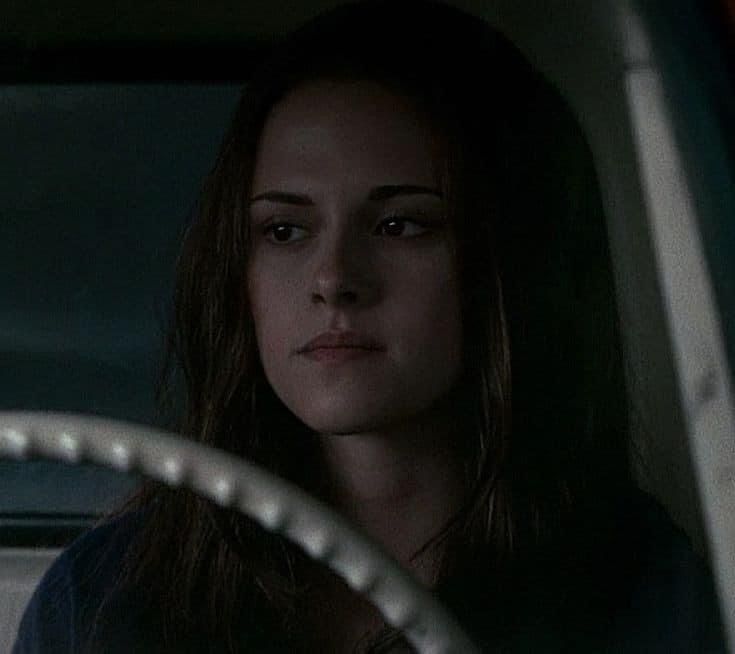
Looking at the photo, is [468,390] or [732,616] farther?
[468,390]

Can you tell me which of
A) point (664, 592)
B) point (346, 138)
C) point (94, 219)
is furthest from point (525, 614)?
point (94, 219)

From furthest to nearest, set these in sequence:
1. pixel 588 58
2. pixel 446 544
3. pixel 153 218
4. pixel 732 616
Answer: pixel 153 218 < pixel 446 544 < pixel 588 58 < pixel 732 616

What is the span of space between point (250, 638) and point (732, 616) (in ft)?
1.40

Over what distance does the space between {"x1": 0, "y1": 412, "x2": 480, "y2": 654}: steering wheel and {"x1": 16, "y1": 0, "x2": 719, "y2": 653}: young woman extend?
275 millimetres

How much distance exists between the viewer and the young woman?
108cm

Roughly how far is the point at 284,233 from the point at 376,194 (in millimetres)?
64

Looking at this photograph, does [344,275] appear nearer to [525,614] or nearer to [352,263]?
[352,263]

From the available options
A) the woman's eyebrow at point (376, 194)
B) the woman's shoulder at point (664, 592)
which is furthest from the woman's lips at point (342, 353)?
the woman's shoulder at point (664, 592)

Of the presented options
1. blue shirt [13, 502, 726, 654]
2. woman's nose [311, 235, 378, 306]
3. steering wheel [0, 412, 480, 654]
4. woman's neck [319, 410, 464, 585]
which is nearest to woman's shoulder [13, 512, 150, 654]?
blue shirt [13, 502, 726, 654]

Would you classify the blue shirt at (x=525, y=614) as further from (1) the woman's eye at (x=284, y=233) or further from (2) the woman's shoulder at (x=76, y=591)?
(1) the woman's eye at (x=284, y=233)

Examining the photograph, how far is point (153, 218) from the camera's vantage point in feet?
4.34

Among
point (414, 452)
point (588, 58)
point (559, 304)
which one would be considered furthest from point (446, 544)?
point (588, 58)

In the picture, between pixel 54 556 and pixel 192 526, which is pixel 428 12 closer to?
pixel 192 526

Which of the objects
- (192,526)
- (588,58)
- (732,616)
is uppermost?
(588,58)
